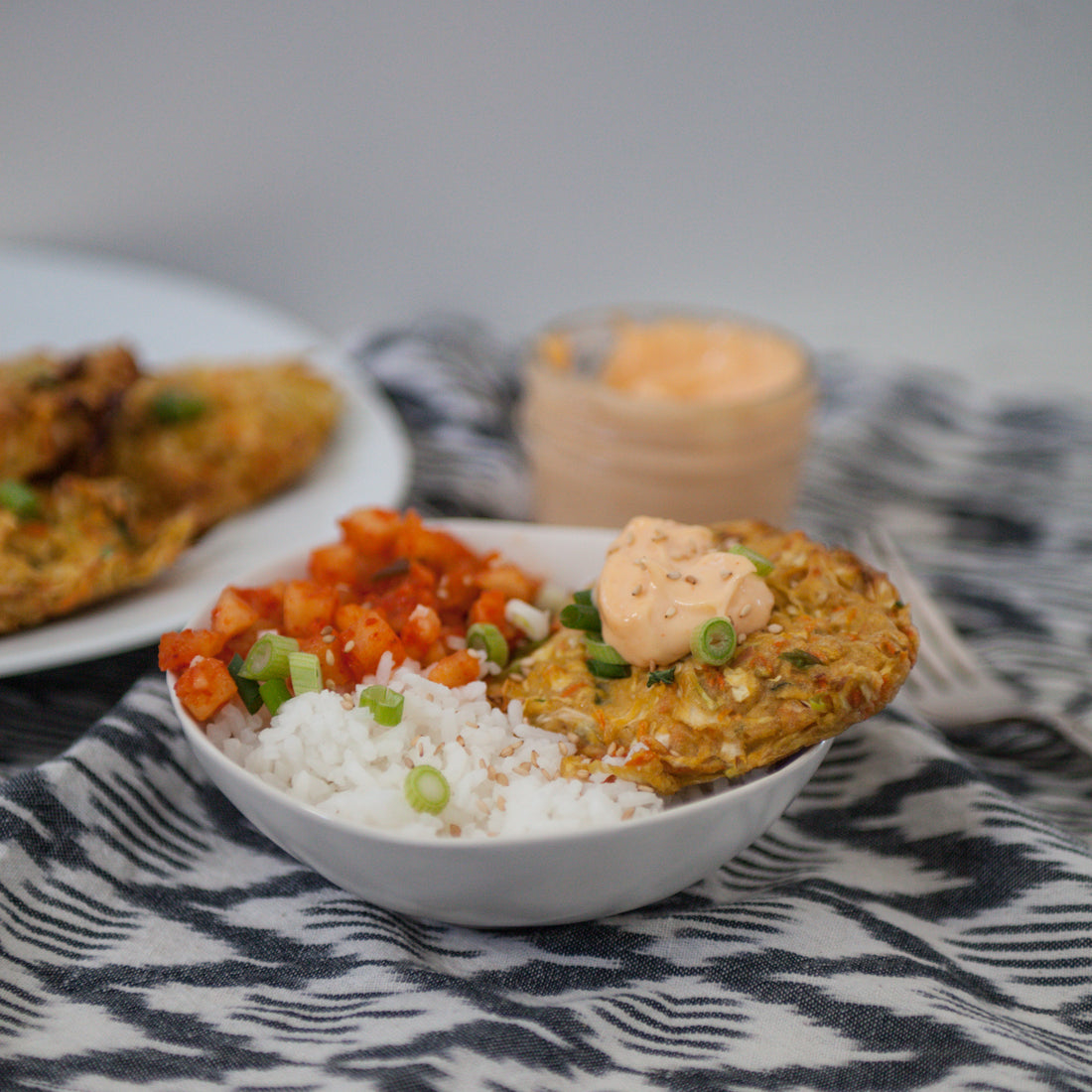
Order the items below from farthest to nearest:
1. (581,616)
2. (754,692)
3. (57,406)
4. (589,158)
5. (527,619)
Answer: (589,158), (57,406), (527,619), (581,616), (754,692)

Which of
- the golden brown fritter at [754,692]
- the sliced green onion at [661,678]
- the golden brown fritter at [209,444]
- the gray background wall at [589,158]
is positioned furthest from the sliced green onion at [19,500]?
the gray background wall at [589,158]

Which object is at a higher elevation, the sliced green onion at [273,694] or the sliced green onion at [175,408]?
the sliced green onion at [175,408]

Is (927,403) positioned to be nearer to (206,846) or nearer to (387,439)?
(387,439)

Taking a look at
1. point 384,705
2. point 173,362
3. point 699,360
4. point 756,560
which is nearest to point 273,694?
point 384,705

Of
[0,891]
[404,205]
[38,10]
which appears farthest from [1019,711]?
[38,10]

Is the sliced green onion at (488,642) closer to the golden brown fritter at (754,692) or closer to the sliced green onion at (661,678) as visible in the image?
the golden brown fritter at (754,692)

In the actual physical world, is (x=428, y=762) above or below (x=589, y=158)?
below

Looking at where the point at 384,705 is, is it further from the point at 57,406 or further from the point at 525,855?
the point at 57,406

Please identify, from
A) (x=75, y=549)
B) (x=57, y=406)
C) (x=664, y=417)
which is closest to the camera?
(x=75, y=549)
